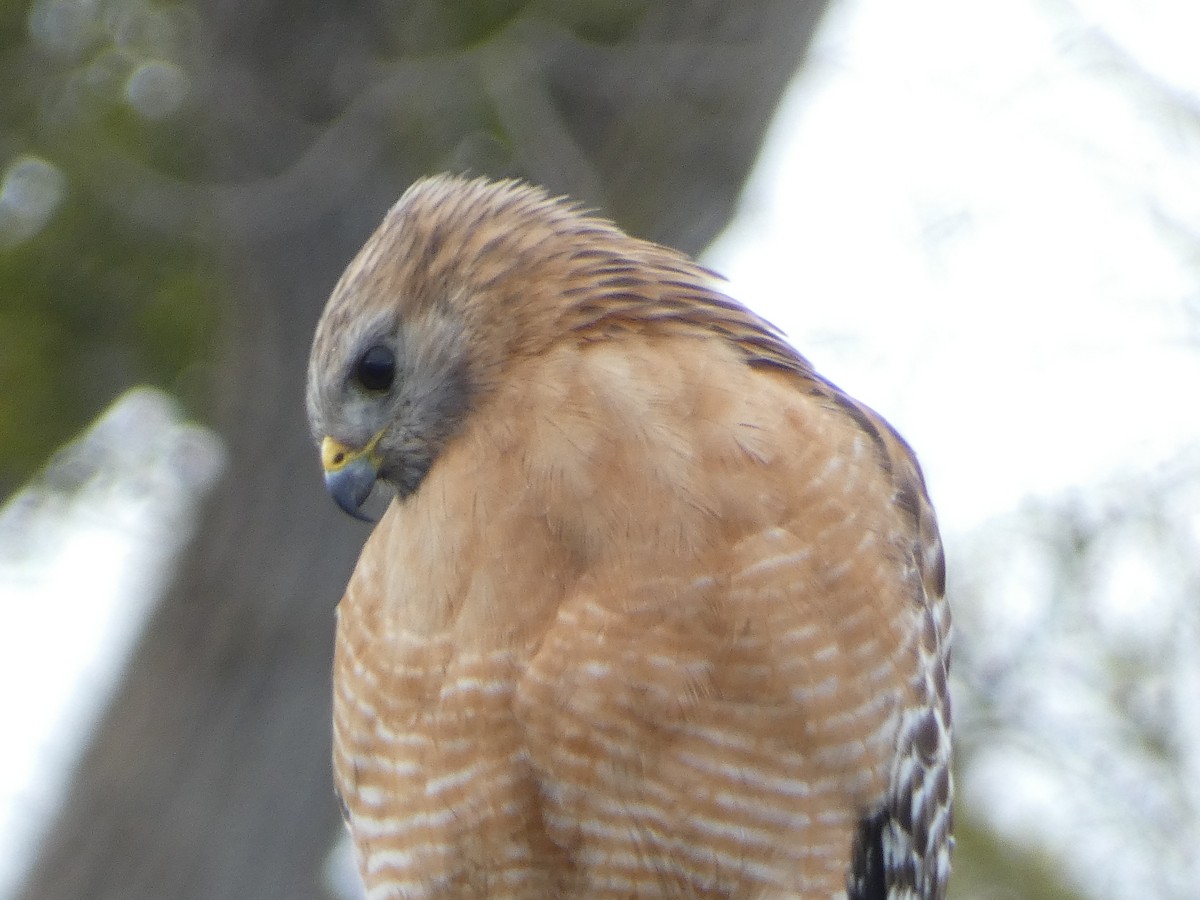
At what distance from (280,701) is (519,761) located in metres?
3.43

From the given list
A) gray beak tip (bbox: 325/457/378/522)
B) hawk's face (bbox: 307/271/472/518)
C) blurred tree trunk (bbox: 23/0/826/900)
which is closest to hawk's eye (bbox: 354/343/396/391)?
hawk's face (bbox: 307/271/472/518)

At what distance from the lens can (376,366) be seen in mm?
2594

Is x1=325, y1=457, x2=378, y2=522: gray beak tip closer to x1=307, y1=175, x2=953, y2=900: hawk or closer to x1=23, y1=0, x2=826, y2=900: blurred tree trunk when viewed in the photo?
x1=307, y1=175, x2=953, y2=900: hawk

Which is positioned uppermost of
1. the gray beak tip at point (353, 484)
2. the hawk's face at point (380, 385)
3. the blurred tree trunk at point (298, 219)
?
the hawk's face at point (380, 385)

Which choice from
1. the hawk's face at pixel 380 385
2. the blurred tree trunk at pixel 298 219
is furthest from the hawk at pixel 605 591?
the blurred tree trunk at pixel 298 219

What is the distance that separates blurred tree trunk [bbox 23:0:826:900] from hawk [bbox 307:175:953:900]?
7.64ft

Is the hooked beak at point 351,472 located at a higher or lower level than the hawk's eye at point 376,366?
lower

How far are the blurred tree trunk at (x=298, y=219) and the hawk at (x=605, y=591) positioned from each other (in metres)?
2.33

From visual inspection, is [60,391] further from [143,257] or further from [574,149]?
[574,149]

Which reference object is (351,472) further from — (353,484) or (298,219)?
(298,219)

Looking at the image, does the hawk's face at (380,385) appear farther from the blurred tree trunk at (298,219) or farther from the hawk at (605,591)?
the blurred tree trunk at (298,219)

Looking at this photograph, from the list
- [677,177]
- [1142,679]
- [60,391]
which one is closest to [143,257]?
[60,391]

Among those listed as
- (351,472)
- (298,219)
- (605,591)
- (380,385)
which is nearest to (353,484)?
(351,472)

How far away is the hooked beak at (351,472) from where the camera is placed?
260 cm
